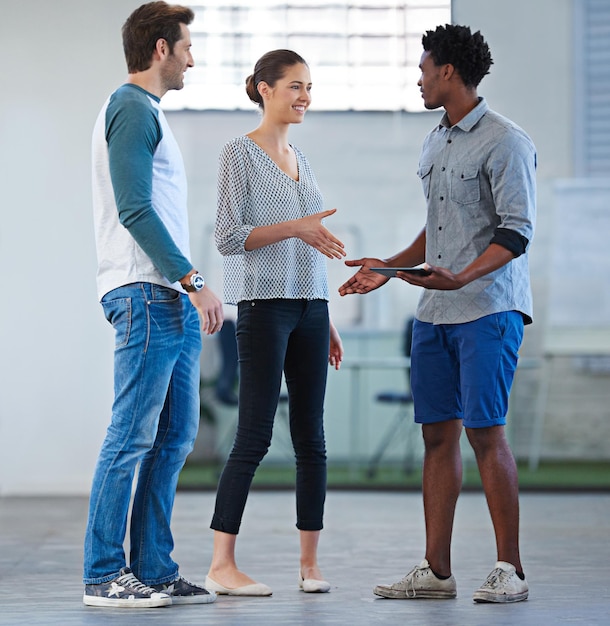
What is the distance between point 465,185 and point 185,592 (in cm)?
126

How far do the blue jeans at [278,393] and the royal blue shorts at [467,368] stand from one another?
0.27 m

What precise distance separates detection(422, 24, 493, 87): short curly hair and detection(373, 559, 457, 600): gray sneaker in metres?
1.29

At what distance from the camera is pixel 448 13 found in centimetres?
511

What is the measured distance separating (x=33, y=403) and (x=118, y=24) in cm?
185

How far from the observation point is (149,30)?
264 cm

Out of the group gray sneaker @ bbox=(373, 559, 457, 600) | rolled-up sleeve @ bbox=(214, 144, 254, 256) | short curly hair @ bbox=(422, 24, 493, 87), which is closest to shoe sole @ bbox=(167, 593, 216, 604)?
gray sneaker @ bbox=(373, 559, 457, 600)

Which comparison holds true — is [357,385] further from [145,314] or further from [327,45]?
[145,314]

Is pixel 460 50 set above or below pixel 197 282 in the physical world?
above

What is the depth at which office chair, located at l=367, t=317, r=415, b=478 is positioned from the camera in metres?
5.29

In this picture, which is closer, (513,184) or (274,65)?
(513,184)

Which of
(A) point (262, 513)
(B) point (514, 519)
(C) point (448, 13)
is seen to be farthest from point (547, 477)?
(B) point (514, 519)

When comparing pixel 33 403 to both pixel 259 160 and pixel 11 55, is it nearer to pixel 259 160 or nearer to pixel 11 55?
pixel 11 55

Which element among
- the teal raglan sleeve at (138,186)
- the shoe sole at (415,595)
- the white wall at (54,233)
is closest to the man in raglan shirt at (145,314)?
the teal raglan sleeve at (138,186)

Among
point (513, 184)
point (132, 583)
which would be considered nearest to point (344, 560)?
point (132, 583)
